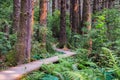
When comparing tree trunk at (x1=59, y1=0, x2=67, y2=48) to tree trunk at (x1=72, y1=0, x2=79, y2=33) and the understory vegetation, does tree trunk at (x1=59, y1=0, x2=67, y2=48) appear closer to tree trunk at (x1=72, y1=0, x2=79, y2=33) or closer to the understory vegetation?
tree trunk at (x1=72, y1=0, x2=79, y2=33)

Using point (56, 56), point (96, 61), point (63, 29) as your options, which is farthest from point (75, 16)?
point (96, 61)

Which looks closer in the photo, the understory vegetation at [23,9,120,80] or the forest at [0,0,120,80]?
the understory vegetation at [23,9,120,80]

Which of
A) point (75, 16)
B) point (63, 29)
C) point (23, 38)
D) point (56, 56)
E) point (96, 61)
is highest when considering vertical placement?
point (75, 16)

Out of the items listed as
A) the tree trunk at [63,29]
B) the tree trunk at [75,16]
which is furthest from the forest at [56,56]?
the tree trunk at [75,16]

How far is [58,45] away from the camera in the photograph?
2241 centimetres

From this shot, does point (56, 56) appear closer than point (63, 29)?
Yes

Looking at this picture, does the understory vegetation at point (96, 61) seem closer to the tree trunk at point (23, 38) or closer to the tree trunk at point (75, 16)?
the tree trunk at point (23, 38)

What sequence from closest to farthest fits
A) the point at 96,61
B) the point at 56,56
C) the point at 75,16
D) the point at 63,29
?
the point at 96,61 < the point at 56,56 < the point at 63,29 < the point at 75,16

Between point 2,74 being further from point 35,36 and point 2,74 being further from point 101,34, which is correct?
point 35,36

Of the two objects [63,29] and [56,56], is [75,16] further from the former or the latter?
[56,56]

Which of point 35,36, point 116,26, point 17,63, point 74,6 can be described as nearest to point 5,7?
point 35,36

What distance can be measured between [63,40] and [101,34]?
33.2 ft

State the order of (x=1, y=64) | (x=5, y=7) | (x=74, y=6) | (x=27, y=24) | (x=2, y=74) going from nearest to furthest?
(x=2, y=74), (x=1, y=64), (x=27, y=24), (x=5, y=7), (x=74, y=6)

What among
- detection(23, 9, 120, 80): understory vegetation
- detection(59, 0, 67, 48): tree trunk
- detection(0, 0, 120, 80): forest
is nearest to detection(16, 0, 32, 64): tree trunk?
detection(0, 0, 120, 80): forest
